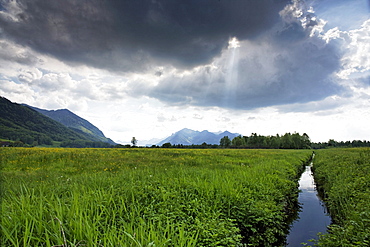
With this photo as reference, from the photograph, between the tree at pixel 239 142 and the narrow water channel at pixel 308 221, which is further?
the tree at pixel 239 142

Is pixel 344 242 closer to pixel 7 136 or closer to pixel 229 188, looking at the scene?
pixel 229 188

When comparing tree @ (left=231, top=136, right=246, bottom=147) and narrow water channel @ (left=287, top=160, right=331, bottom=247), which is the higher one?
tree @ (left=231, top=136, right=246, bottom=147)

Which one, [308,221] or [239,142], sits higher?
[239,142]

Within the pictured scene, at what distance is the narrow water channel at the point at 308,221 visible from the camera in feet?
23.9

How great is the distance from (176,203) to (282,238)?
4.89 meters

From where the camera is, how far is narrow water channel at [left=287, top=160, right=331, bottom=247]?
7.29m

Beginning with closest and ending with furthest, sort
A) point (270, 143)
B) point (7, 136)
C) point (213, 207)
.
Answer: point (213, 207) < point (270, 143) < point (7, 136)

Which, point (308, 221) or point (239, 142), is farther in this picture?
point (239, 142)

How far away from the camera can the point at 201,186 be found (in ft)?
22.2

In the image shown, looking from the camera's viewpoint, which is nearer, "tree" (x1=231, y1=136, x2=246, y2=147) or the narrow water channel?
the narrow water channel

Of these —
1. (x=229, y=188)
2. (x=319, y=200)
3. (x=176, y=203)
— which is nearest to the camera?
(x=176, y=203)

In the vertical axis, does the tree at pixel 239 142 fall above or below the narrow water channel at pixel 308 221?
above

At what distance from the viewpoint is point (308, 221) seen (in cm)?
889

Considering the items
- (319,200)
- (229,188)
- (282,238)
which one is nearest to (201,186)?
(229,188)
